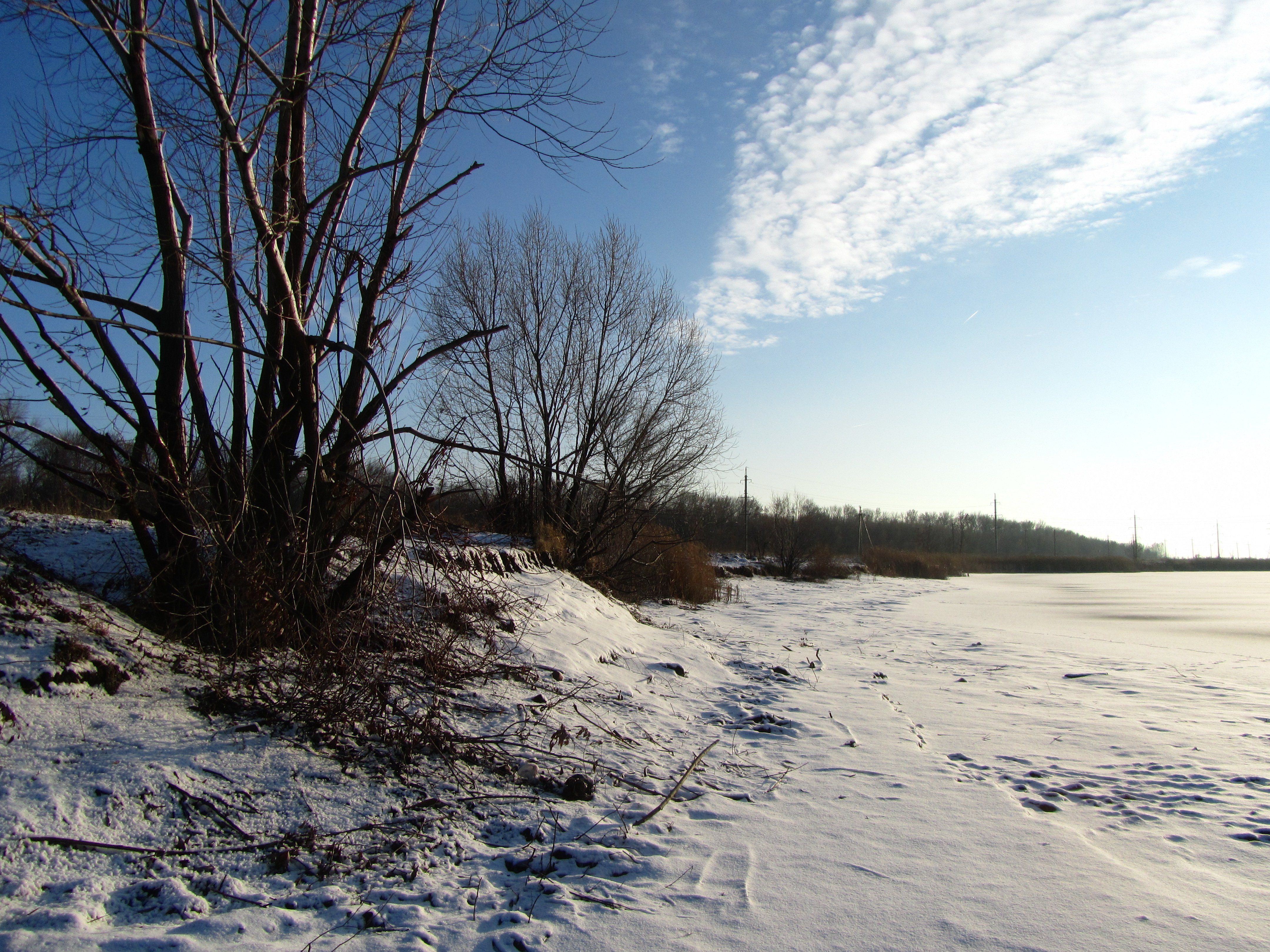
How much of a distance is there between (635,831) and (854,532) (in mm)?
72967

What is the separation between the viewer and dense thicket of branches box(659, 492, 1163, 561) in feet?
66.9

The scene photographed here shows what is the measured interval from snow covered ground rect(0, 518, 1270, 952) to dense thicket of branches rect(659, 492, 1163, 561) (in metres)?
7.08

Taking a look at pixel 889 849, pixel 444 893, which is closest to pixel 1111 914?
pixel 889 849

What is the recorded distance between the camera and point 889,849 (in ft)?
9.05

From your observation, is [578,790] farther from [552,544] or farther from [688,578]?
[688,578]

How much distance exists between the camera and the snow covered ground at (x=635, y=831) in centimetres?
204

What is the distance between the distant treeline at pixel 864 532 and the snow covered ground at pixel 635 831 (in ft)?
21.9

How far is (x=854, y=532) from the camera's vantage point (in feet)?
236

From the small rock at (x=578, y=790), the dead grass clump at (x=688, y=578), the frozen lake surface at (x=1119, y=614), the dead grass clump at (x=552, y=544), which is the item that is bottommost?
the frozen lake surface at (x=1119, y=614)

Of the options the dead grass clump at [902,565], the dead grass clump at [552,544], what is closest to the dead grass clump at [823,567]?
the dead grass clump at [902,565]

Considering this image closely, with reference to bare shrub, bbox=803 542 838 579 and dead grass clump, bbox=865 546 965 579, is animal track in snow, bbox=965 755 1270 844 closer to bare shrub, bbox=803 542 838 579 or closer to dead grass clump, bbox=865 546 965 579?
bare shrub, bbox=803 542 838 579

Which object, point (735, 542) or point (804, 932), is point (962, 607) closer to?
point (804, 932)

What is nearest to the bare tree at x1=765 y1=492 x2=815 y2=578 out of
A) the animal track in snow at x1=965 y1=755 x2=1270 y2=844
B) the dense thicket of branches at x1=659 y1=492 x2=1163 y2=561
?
the dense thicket of branches at x1=659 y1=492 x2=1163 y2=561

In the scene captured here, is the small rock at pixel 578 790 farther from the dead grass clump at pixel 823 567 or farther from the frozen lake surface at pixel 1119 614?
the dead grass clump at pixel 823 567
